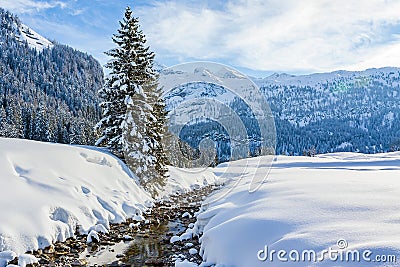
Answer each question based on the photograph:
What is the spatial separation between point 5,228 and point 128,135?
37.5 ft

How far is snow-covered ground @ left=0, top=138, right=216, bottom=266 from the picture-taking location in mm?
9333

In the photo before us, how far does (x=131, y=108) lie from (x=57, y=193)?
8.49m

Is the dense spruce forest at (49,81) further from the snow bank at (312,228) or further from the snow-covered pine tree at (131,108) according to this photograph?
the snow bank at (312,228)

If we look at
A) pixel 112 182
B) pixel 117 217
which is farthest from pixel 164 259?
pixel 112 182

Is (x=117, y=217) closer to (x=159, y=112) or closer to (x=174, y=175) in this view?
(x=159, y=112)

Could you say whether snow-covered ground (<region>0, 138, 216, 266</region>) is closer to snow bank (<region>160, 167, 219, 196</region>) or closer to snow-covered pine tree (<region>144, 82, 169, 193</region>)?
snow-covered pine tree (<region>144, 82, 169, 193</region>)

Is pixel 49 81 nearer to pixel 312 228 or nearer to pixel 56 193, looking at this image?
pixel 56 193

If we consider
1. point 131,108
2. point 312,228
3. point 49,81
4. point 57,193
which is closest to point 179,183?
point 131,108

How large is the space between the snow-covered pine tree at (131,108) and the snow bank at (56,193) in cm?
144

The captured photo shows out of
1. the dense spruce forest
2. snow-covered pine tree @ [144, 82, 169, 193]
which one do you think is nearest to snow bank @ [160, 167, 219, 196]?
snow-covered pine tree @ [144, 82, 169, 193]

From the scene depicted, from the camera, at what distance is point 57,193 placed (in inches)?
477

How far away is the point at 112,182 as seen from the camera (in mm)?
16891

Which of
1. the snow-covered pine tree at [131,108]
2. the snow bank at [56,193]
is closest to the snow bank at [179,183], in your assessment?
the snow-covered pine tree at [131,108]

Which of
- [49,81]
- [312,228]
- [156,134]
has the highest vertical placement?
[49,81]
